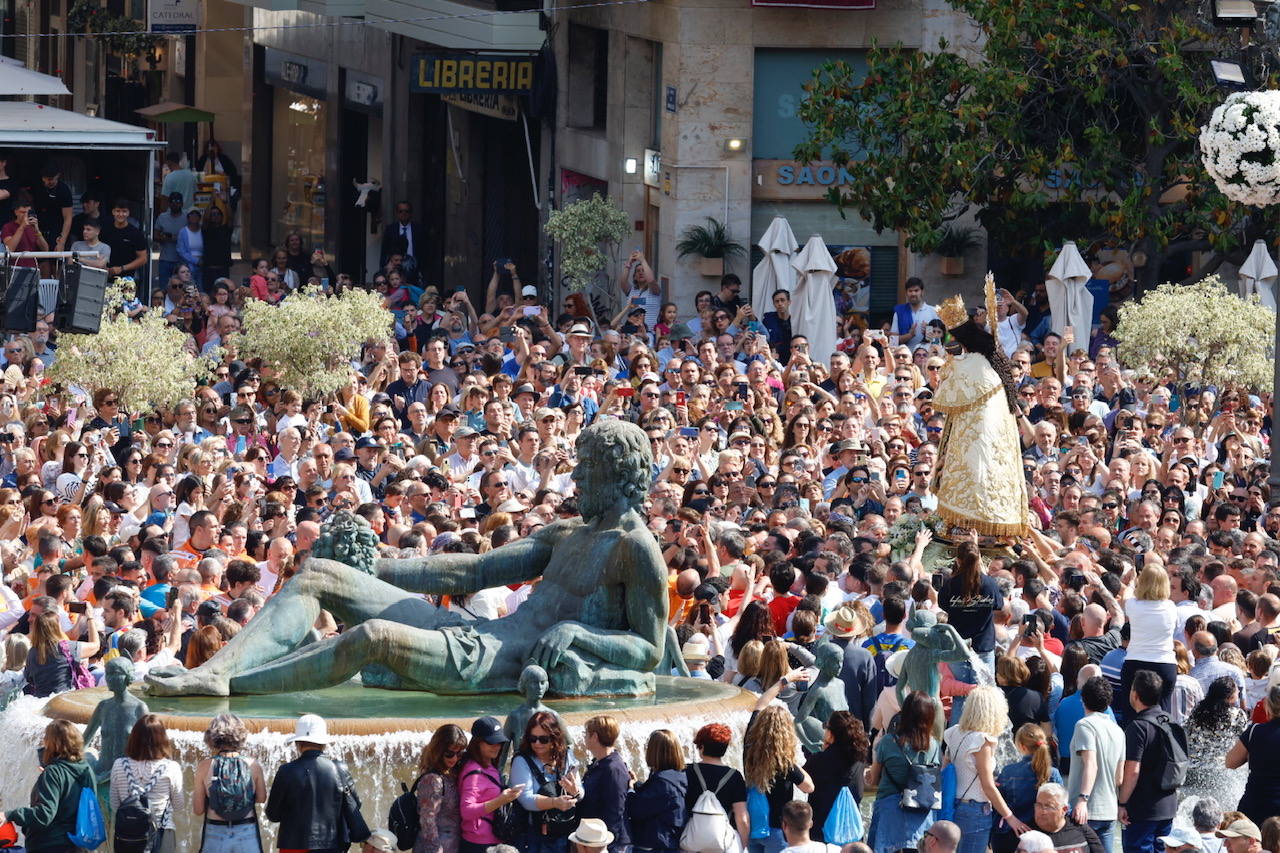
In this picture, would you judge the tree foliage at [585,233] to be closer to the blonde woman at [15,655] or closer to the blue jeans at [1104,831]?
the blonde woman at [15,655]

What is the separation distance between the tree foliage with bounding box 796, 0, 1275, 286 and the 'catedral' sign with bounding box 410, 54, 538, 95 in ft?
19.8

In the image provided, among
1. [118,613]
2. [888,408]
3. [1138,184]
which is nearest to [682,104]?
[1138,184]

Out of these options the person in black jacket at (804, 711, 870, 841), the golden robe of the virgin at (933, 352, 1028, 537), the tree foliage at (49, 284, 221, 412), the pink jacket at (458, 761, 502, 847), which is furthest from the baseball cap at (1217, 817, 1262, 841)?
the tree foliage at (49, 284, 221, 412)

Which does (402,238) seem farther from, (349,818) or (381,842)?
(381,842)

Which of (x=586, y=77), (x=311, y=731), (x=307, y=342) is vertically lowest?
(x=311, y=731)

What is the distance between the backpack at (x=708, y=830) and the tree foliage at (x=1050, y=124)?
664 inches

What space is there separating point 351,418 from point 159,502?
12.7 ft

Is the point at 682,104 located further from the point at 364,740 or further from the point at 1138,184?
the point at 364,740

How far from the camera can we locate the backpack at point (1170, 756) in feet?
40.9

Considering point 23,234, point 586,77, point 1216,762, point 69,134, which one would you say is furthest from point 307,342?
point 586,77

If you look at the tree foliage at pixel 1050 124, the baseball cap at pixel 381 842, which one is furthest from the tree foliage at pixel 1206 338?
the baseball cap at pixel 381 842

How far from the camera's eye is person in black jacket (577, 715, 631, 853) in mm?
11211

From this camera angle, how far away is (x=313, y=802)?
11.0m

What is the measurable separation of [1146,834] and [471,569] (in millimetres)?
3230
